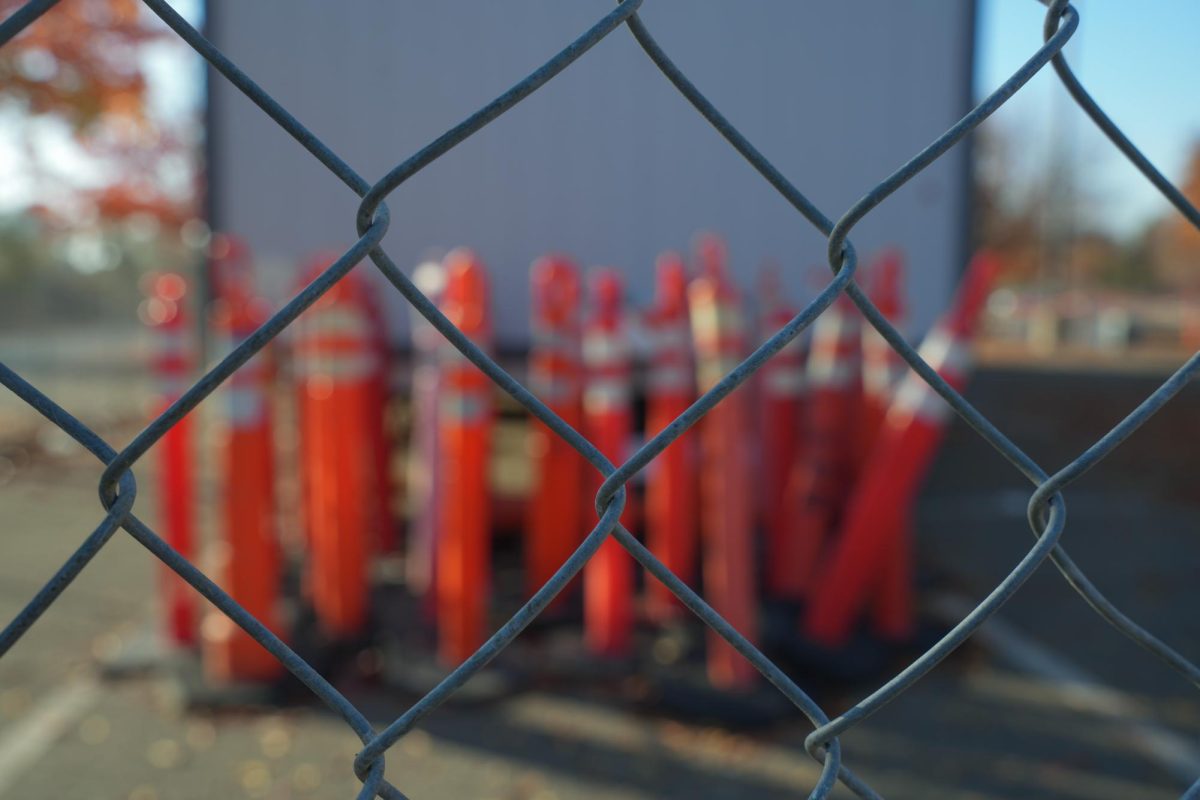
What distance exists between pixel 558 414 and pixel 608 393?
1.18ft

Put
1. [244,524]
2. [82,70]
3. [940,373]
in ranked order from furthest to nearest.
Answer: [82,70]
[940,373]
[244,524]

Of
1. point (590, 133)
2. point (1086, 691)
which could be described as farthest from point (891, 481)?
point (590, 133)

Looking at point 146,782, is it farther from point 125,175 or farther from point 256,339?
Answer: point 125,175

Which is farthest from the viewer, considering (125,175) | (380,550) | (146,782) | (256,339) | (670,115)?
(125,175)

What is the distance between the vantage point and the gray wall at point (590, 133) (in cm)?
614

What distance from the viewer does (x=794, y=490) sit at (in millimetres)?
4367

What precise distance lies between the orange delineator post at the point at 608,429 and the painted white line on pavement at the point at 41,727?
188 cm

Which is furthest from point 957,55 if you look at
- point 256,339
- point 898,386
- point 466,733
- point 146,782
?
point 256,339

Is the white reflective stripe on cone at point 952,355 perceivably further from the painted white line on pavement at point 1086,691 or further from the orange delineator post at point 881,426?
the painted white line on pavement at point 1086,691

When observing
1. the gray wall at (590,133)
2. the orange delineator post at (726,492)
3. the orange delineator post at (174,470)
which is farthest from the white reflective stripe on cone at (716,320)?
the gray wall at (590,133)

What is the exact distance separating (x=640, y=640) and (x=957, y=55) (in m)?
4.53

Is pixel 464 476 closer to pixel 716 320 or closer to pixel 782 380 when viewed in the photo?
pixel 716 320

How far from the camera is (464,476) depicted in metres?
3.80

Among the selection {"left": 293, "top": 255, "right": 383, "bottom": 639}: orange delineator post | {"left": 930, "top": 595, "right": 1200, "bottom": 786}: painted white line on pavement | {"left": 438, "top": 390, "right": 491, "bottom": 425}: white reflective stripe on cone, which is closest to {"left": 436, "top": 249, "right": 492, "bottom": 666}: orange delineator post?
{"left": 438, "top": 390, "right": 491, "bottom": 425}: white reflective stripe on cone
